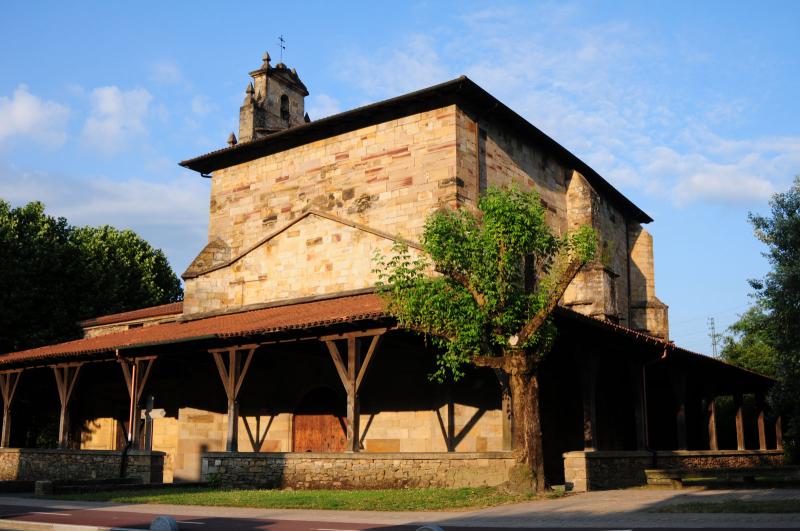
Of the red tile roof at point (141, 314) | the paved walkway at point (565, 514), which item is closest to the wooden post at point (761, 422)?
the paved walkway at point (565, 514)

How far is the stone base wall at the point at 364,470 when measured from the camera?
15.2 meters

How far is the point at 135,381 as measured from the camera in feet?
67.8

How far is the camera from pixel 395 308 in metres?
15.2

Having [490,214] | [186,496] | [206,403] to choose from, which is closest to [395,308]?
[490,214]

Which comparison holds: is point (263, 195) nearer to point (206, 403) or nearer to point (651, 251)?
point (206, 403)

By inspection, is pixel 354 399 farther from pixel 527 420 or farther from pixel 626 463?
pixel 626 463

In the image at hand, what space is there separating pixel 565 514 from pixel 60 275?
98.9ft

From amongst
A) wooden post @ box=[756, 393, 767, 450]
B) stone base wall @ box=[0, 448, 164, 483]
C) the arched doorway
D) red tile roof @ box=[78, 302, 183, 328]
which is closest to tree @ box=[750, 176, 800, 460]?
wooden post @ box=[756, 393, 767, 450]

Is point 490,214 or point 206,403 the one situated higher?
point 490,214

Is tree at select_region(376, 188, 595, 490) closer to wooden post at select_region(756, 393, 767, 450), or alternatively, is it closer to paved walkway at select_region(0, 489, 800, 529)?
paved walkway at select_region(0, 489, 800, 529)

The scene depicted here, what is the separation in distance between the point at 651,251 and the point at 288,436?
16.9 meters

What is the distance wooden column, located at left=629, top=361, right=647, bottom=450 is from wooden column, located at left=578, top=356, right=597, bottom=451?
2.55 meters

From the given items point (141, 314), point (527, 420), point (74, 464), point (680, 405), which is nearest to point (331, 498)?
point (527, 420)

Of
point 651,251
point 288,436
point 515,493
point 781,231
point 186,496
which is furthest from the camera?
point 651,251
